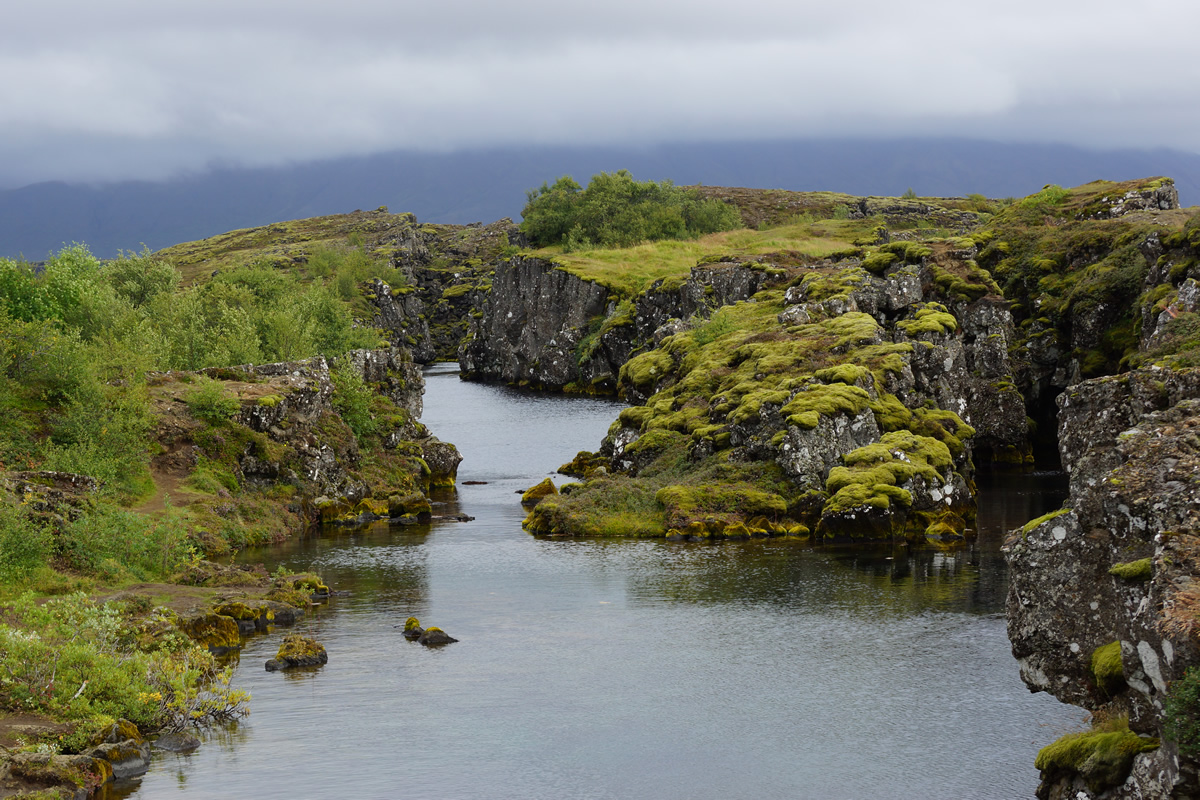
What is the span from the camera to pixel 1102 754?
23.3 meters

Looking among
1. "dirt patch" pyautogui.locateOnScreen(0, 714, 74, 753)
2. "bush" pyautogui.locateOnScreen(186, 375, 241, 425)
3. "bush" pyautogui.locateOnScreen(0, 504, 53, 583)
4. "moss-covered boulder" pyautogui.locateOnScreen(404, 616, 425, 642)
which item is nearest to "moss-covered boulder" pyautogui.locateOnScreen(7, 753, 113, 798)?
"dirt patch" pyautogui.locateOnScreen(0, 714, 74, 753)

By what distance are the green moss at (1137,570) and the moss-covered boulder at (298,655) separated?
3252 cm

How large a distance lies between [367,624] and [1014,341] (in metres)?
86.1

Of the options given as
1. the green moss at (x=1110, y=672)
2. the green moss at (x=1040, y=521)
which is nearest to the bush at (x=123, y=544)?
the green moss at (x=1040, y=521)

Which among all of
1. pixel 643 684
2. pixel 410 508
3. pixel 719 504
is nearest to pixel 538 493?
pixel 410 508

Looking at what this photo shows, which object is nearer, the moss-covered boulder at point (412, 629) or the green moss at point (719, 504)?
the moss-covered boulder at point (412, 629)

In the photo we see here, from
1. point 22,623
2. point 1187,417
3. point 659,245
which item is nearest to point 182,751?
point 22,623

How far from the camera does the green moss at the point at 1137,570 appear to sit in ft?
72.4

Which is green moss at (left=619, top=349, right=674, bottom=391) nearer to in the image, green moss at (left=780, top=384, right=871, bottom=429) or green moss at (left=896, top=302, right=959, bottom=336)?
green moss at (left=896, top=302, right=959, bottom=336)

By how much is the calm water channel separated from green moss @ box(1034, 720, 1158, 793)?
511 cm

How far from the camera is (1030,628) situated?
27.1 meters

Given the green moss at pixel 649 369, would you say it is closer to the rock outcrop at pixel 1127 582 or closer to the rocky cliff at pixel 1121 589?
the rocky cliff at pixel 1121 589

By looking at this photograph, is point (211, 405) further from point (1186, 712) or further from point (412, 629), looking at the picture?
point (1186, 712)

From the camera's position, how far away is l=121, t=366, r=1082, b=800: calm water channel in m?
32.2
